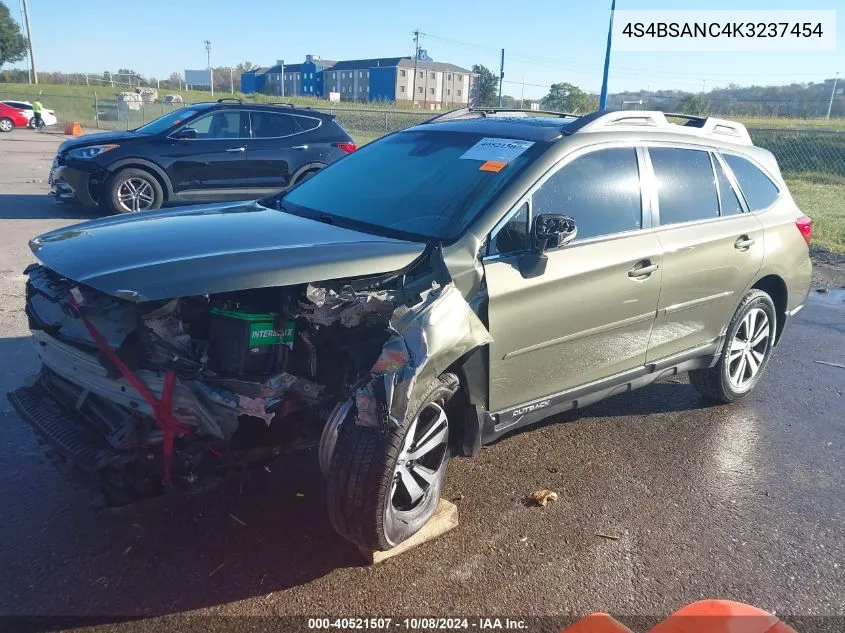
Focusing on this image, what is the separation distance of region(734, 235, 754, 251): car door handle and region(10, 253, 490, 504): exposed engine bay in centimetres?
238

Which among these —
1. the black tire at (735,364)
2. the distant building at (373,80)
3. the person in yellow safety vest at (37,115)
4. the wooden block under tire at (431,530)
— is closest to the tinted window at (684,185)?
the black tire at (735,364)

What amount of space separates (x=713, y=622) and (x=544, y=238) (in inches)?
81.9

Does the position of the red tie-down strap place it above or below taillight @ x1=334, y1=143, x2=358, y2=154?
below

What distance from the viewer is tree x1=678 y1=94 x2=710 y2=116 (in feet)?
97.8

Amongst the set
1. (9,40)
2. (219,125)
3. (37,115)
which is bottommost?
(37,115)

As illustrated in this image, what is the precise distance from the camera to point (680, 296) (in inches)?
169

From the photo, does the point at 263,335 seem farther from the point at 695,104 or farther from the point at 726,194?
the point at 695,104

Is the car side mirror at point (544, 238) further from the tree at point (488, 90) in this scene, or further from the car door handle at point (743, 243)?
the tree at point (488, 90)

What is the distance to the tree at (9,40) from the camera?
66.0m

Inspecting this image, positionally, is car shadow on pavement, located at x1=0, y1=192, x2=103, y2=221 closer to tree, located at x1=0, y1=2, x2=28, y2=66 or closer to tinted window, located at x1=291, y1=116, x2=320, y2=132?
tinted window, located at x1=291, y1=116, x2=320, y2=132

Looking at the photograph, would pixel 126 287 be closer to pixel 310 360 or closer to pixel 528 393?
pixel 310 360

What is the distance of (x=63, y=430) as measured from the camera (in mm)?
2986

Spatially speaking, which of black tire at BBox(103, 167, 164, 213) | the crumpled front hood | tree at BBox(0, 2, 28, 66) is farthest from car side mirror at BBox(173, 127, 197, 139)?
tree at BBox(0, 2, 28, 66)

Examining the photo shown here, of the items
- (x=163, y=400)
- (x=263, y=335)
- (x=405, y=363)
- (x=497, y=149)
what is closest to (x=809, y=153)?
(x=497, y=149)
